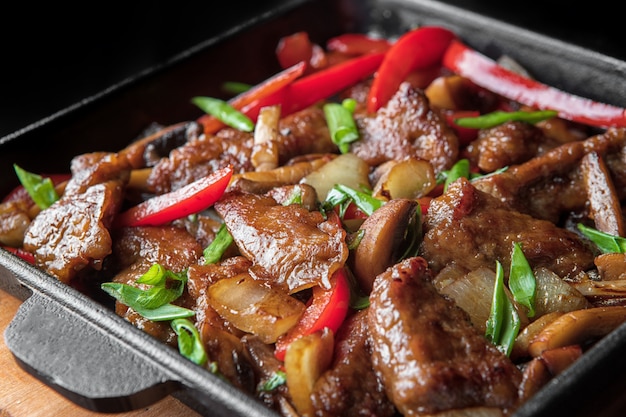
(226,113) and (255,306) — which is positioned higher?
(226,113)

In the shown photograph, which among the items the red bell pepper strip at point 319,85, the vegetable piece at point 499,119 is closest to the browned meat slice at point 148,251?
the red bell pepper strip at point 319,85

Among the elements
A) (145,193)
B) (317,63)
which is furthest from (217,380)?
(317,63)

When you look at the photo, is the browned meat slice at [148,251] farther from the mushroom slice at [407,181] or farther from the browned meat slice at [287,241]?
the mushroom slice at [407,181]

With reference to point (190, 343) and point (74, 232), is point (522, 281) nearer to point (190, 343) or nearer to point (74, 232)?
point (190, 343)

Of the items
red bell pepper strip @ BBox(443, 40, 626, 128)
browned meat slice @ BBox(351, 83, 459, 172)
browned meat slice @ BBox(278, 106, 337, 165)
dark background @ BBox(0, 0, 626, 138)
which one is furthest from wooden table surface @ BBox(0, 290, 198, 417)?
dark background @ BBox(0, 0, 626, 138)

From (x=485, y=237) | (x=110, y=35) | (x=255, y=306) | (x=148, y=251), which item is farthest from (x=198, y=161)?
(x=110, y=35)

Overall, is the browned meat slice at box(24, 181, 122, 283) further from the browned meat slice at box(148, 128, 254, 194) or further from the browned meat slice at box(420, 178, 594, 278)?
the browned meat slice at box(420, 178, 594, 278)

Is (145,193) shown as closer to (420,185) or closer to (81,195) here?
(81,195)
